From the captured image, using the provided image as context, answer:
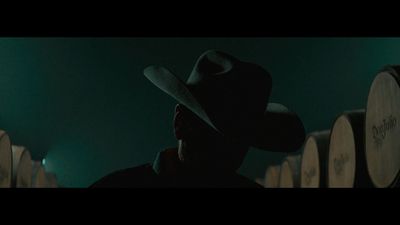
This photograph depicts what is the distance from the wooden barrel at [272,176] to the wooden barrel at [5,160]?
4.43ft

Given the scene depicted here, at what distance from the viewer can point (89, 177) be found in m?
2.63

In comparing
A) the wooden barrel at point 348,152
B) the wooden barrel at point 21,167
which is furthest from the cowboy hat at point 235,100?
the wooden barrel at point 21,167

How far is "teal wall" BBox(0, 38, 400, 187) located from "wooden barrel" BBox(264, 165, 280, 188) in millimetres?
697

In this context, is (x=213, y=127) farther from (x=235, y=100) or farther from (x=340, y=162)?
(x=340, y=162)

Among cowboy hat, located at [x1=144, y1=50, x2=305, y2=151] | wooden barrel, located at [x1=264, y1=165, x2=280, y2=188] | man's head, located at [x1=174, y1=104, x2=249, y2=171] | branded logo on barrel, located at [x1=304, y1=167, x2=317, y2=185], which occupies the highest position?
cowboy hat, located at [x1=144, y1=50, x2=305, y2=151]

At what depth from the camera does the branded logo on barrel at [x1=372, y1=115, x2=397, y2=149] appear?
2.23 m

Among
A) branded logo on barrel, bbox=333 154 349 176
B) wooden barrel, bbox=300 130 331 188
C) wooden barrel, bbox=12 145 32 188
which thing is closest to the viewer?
branded logo on barrel, bbox=333 154 349 176

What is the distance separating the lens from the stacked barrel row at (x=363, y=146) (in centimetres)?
221

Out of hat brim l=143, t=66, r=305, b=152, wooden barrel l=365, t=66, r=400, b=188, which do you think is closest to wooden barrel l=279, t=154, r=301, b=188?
hat brim l=143, t=66, r=305, b=152

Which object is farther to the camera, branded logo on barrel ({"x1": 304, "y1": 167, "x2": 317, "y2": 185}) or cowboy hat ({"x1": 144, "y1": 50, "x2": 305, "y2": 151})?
branded logo on barrel ({"x1": 304, "y1": 167, "x2": 317, "y2": 185})

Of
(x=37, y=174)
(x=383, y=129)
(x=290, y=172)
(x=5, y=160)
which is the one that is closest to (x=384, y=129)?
(x=383, y=129)

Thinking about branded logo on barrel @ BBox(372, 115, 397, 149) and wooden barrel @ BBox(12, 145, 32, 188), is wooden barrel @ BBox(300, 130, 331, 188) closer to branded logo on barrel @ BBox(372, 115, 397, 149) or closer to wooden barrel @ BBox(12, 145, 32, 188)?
branded logo on barrel @ BBox(372, 115, 397, 149)

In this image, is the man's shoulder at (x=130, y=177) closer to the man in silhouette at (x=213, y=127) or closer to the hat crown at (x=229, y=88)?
the man in silhouette at (x=213, y=127)

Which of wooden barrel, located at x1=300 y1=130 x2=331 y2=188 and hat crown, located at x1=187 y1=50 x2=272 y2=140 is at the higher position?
hat crown, located at x1=187 y1=50 x2=272 y2=140
